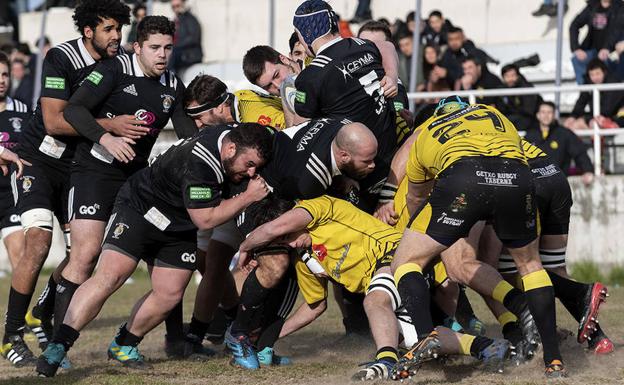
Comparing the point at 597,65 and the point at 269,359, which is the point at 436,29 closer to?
the point at 597,65

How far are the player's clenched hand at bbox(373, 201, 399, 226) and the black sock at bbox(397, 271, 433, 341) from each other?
4.11 feet

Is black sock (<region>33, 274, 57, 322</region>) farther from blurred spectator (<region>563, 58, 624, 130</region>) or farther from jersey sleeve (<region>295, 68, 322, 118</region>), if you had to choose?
blurred spectator (<region>563, 58, 624, 130</region>)

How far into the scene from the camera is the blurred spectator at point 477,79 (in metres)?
14.2

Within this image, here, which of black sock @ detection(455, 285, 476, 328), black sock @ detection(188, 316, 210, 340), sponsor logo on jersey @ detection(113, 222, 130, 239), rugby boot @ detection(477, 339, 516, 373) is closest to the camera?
rugby boot @ detection(477, 339, 516, 373)

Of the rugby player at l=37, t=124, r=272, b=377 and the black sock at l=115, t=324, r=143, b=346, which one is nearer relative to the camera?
the rugby player at l=37, t=124, r=272, b=377

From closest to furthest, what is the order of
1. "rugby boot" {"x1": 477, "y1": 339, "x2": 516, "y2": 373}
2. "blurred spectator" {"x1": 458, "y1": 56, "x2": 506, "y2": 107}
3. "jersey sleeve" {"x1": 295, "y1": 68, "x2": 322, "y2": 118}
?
1. "rugby boot" {"x1": 477, "y1": 339, "x2": 516, "y2": 373}
2. "jersey sleeve" {"x1": 295, "y1": 68, "x2": 322, "y2": 118}
3. "blurred spectator" {"x1": 458, "y1": 56, "x2": 506, "y2": 107}

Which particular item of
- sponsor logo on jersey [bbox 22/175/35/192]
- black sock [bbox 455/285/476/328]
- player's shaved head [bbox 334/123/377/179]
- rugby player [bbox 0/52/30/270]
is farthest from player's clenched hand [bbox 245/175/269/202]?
rugby player [bbox 0/52/30/270]

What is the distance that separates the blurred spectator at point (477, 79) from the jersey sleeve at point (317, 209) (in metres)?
6.96

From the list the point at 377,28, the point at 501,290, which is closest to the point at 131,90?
the point at 377,28

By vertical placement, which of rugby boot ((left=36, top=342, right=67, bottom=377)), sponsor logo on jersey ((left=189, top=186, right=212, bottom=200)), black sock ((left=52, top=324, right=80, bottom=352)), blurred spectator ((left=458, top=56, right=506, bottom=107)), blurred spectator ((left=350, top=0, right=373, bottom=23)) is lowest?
rugby boot ((left=36, top=342, right=67, bottom=377))

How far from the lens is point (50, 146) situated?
8586 mm

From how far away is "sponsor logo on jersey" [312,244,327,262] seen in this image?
7.48 metres

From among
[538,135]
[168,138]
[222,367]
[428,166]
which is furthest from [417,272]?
[168,138]

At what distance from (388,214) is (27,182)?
2.67m
